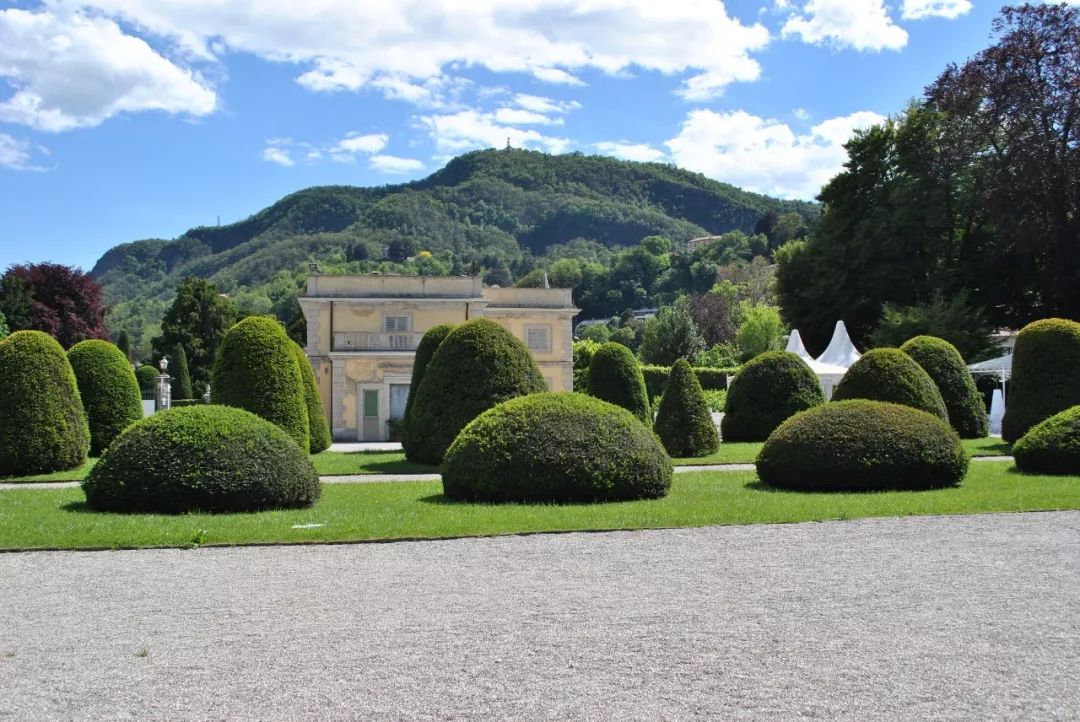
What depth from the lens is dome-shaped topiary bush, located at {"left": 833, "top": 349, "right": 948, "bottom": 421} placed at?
73.5ft

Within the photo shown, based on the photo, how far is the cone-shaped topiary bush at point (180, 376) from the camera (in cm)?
5778

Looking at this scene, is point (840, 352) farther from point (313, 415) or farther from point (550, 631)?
point (550, 631)

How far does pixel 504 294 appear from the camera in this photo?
148 feet

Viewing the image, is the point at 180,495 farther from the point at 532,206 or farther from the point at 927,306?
the point at 532,206

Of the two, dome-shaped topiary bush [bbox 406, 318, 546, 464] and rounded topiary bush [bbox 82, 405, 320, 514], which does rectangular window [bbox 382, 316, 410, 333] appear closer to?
dome-shaped topiary bush [bbox 406, 318, 546, 464]

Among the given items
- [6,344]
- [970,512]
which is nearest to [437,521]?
[970,512]

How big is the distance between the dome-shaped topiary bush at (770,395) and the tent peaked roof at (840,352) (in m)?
9.27

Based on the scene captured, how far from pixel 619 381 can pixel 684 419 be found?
6.68 feet

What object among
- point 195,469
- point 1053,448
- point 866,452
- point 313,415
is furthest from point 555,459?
point 313,415

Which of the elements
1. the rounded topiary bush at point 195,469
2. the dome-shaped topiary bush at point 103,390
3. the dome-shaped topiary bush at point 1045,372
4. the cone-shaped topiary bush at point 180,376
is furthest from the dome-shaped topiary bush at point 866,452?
the cone-shaped topiary bush at point 180,376

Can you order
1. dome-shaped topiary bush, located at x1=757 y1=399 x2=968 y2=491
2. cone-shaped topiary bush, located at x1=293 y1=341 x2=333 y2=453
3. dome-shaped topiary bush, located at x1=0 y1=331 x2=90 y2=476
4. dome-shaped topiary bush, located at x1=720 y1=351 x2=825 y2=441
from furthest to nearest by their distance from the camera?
1. dome-shaped topiary bush, located at x1=720 y1=351 x2=825 y2=441
2. cone-shaped topiary bush, located at x1=293 y1=341 x2=333 y2=453
3. dome-shaped topiary bush, located at x1=0 y1=331 x2=90 y2=476
4. dome-shaped topiary bush, located at x1=757 y1=399 x2=968 y2=491

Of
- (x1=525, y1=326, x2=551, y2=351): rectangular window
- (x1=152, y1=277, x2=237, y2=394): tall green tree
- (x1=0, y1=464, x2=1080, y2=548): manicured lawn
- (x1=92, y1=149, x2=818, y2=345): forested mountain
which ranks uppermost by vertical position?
(x1=92, y1=149, x2=818, y2=345): forested mountain

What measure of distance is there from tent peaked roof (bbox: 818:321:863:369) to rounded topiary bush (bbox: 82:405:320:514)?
28.0m

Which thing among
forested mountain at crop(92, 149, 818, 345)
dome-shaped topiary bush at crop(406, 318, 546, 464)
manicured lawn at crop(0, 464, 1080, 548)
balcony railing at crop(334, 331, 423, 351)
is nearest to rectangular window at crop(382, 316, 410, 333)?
balcony railing at crop(334, 331, 423, 351)
